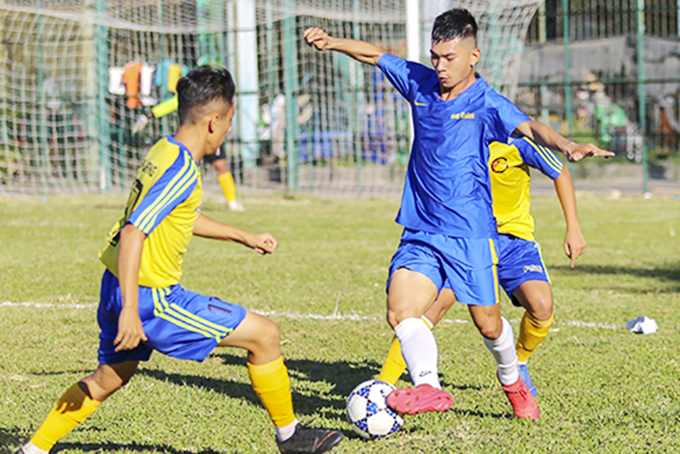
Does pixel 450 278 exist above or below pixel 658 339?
above

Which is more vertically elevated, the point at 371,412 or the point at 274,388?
the point at 274,388

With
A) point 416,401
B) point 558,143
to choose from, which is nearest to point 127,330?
point 416,401

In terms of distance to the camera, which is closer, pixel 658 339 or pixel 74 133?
pixel 658 339

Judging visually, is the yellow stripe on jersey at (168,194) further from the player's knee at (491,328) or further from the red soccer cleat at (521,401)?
the red soccer cleat at (521,401)

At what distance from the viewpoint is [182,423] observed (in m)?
4.47

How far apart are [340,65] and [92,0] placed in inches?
185

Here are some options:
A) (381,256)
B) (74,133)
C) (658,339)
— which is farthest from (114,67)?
(658,339)

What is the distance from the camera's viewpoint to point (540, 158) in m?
4.98

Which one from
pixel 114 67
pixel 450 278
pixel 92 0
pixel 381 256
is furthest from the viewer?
pixel 114 67

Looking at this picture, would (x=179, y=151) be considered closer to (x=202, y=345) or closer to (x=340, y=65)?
(x=202, y=345)

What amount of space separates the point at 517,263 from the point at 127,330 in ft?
7.59

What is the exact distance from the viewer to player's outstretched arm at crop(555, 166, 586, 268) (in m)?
4.77

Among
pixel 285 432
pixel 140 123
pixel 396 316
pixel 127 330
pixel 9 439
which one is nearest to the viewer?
pixel 127 330

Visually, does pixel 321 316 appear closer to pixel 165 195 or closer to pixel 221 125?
pixel 221 125
